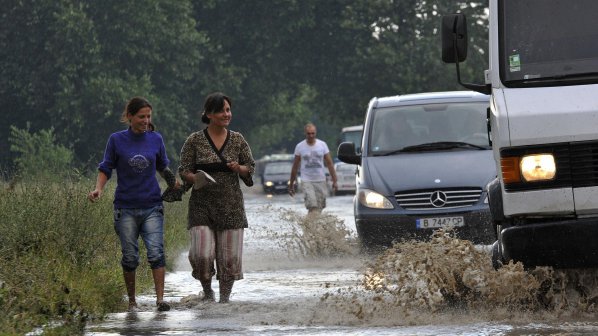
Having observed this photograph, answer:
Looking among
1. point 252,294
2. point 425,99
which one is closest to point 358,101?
point 425,99

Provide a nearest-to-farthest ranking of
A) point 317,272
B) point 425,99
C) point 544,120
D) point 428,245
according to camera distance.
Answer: point 544,120 → point 428,245 → point 317,272 → point 425,99

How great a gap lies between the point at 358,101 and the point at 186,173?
2136 inches

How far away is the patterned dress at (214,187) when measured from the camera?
12594mm

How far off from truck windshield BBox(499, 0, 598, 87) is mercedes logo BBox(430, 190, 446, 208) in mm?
5605

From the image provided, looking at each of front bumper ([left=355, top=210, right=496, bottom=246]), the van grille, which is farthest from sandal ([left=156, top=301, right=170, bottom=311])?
the van grille

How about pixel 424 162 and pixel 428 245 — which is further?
pixel 424 162

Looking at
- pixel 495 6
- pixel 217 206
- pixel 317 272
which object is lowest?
pixel 317 272

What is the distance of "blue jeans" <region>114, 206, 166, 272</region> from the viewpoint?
11984 mm

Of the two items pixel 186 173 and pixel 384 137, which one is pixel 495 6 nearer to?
pixel 186 173

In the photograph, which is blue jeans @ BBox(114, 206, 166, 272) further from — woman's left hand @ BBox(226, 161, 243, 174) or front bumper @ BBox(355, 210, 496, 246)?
front bumper @ BBox(355, 210, 496, 246)

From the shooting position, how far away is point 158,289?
39.1 ft

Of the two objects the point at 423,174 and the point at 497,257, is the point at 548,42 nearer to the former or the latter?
the point at 497,257

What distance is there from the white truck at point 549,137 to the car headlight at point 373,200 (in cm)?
572

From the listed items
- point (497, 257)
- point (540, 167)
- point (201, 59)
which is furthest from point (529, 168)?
point (201, 59)
